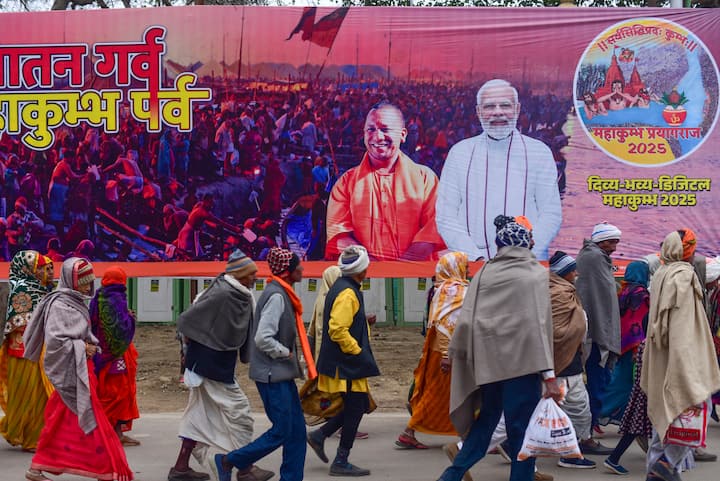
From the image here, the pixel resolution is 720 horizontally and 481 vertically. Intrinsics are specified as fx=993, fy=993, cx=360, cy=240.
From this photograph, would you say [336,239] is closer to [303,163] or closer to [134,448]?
[303,163]

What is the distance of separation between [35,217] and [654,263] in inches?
260

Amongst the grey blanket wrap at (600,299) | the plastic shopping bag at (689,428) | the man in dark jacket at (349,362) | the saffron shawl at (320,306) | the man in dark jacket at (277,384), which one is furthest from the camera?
the saffron shawl at (320,306)

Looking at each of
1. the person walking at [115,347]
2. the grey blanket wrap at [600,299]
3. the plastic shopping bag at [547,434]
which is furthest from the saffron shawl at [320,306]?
the plastic shopping bag at [547,434]

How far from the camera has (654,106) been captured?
35.9 feet

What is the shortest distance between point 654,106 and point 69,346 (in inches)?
283

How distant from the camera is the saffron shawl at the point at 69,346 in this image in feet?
20.4

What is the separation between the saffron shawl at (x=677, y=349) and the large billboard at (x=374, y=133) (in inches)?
171

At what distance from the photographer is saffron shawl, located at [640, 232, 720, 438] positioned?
20.6 ft

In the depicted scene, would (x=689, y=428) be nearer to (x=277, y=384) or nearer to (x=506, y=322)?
(x=506, y=322)

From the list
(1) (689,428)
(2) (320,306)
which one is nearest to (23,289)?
(2) (320,306)

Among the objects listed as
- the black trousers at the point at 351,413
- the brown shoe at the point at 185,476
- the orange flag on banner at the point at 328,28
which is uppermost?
the orange flag on banner at the point at 328,28

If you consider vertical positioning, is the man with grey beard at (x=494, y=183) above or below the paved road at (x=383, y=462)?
above

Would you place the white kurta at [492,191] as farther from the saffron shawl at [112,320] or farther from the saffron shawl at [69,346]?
the saffron shawl at [69,346]

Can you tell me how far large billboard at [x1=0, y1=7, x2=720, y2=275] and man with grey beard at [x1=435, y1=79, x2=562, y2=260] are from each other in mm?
16
